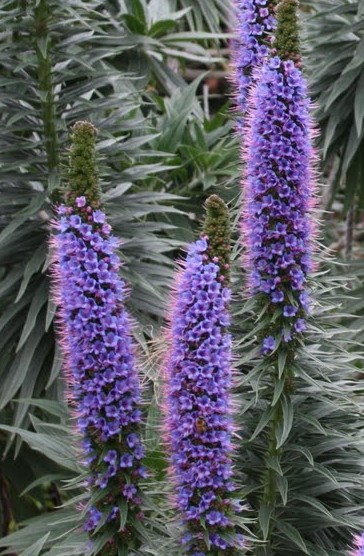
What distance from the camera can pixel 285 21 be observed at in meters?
2.98

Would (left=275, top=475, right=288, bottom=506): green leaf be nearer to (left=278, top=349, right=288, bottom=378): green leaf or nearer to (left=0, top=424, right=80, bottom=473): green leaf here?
(left=278, top=349, right=288, bottom=378): green leaf

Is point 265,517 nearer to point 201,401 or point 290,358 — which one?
point 290,358

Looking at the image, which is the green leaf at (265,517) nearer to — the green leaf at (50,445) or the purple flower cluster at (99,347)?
the purple flower cluster at (99,347)

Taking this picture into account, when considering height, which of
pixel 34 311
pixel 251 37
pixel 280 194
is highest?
pixel 251 37

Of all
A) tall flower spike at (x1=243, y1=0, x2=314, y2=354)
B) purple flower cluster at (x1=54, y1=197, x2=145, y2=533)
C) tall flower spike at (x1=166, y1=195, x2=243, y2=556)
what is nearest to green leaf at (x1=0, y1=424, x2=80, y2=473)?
purple flower cluster at (x1=54, y1=197, x2=145, y2=533)

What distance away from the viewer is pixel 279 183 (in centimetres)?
301

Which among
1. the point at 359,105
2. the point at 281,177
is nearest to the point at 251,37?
the point at 281,177

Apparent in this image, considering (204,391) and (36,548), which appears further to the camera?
(36,548)

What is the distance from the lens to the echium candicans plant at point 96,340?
2781 mm

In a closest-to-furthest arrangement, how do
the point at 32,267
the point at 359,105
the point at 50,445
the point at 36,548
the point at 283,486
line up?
the point at 283,486
the point at 36,548
the point at 50,445
the point at 32,267
the point at 359,105

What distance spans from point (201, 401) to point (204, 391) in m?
0.03

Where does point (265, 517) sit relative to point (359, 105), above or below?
below

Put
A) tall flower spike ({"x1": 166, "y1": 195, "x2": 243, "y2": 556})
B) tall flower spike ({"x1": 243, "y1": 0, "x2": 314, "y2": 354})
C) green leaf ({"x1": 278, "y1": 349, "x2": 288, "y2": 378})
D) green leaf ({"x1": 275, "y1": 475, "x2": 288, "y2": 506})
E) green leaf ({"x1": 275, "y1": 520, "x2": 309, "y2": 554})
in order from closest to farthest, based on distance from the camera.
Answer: tall flower spike ({"x1": 166, "y1": 195, "x2": 243, "y2": 556})
tall flower spike ({"x1": 243, "y1": 0, "x2": 314, "y2": 354})
green leaf ({"x1": 278, "y1": 349, "x2": 288, "y2": 378})
green leaf ({"x1": 275, "y1": 475, "x2": 288, "y2": 506})
green leaf ({"x1": 275, "y1": 520, "x2": 309, "y2": 554})

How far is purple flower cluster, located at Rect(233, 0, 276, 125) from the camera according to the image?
347 centimetres
